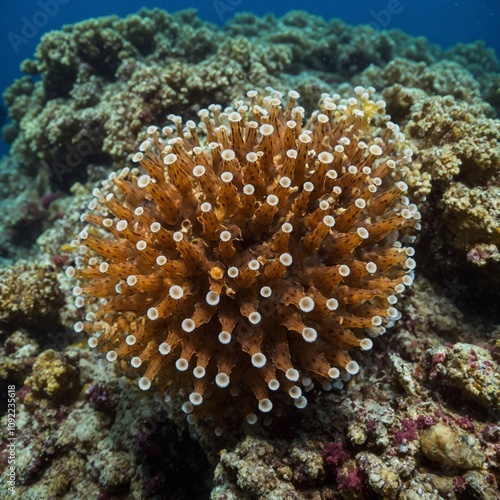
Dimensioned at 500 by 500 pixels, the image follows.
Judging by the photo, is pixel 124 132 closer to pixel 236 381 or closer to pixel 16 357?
pixel 16 357

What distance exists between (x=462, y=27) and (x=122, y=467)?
92515 millimetres

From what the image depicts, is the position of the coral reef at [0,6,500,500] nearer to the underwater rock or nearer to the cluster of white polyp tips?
the underwater rock

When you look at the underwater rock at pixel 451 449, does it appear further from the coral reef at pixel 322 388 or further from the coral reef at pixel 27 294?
the coral reef at pixel 27 294

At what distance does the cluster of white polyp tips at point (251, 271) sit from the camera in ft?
11.5

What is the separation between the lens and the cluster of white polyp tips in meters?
3.51

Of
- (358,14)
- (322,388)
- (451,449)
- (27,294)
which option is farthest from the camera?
(358,14)

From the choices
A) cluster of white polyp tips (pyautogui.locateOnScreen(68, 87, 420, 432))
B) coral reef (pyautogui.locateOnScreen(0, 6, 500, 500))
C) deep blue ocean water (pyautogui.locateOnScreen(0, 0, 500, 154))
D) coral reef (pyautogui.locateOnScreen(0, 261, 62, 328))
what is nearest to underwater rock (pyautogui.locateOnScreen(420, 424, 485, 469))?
coral reef (pyautogui.locateOnScreen(0, 6, 500, 500))

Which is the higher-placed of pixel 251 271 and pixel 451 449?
pixel 251 271

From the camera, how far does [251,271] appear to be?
11.0ft

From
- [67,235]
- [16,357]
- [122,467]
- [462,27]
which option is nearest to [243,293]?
[122,467]

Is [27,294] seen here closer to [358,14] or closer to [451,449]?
[451,449]

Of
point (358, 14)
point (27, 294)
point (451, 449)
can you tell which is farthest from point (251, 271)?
point (358, 14)

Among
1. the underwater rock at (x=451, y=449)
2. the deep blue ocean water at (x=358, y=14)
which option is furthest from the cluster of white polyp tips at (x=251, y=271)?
the deep blue ocean water at (x=358, y=14)

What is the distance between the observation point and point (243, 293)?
3.59 meters
